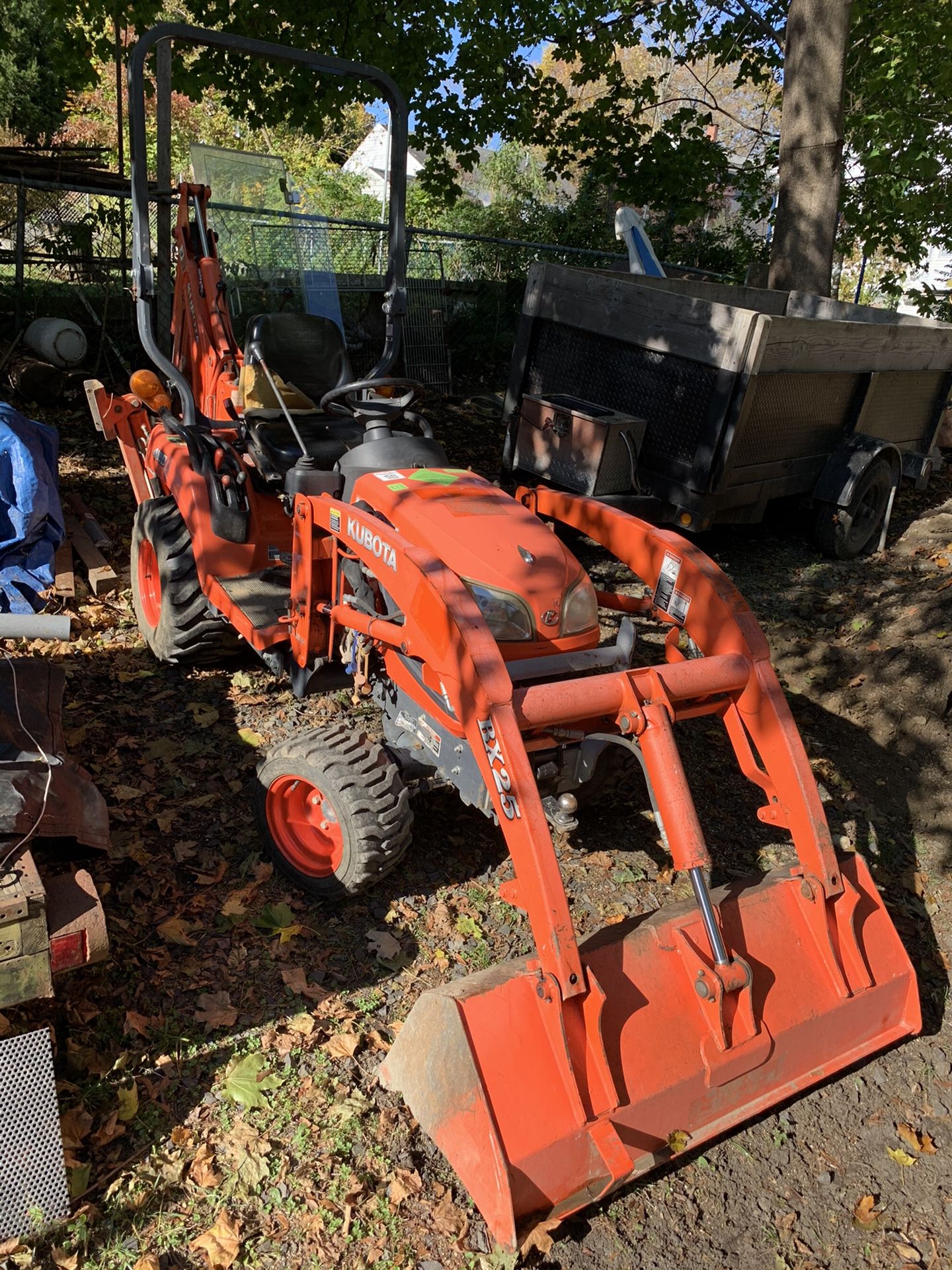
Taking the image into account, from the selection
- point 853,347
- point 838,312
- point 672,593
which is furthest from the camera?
point 838,312

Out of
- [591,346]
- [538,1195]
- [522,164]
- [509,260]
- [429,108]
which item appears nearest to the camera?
[538,1195]

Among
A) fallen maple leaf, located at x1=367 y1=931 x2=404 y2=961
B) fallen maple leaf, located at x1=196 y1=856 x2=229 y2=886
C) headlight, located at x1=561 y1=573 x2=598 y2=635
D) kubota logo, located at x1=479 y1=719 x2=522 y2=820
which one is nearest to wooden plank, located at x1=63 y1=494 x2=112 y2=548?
fallen maple leaf, located at x1=196 y1=856 x2=229 y2=886

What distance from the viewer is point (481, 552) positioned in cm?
322

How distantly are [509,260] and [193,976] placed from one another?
35.7 feet

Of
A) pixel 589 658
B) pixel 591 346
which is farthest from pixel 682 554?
pixel 591 346

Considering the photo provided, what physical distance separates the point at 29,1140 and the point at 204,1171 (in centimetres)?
46

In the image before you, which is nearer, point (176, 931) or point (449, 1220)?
point (449, 1220)

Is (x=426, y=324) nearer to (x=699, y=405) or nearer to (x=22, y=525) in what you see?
(x=699, y=405)

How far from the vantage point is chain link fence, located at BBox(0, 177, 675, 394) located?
19.8 ft

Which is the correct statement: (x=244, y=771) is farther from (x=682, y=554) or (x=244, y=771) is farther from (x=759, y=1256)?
(x=759, y=1256)

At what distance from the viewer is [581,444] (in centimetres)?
619

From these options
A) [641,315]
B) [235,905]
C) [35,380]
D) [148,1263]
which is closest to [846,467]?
[641,315]

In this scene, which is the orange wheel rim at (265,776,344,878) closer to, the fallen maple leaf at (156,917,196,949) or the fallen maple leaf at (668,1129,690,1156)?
the fallen maple leaf at (156,917,196,949)

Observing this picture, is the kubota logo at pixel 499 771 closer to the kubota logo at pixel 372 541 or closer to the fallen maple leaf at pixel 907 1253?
the kubota logo at pixel 372 541
